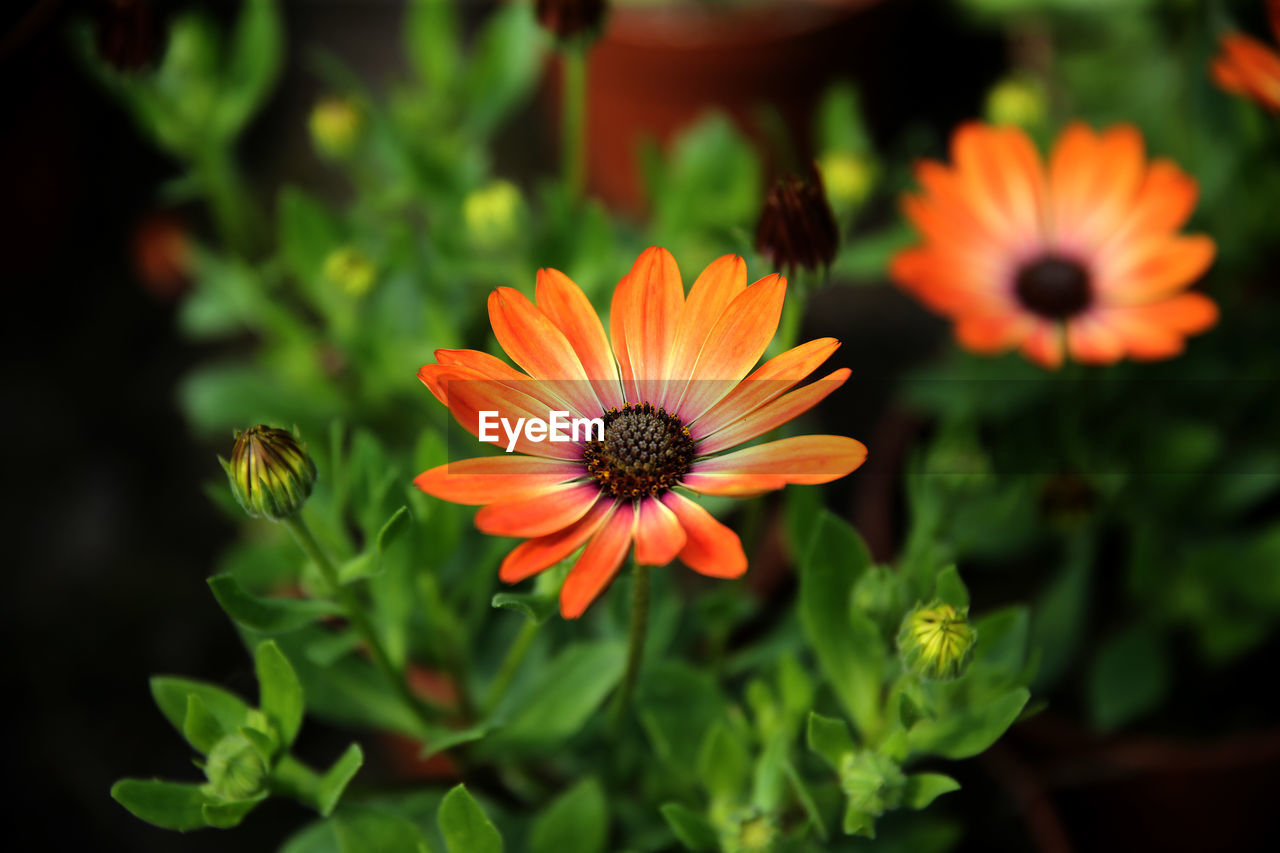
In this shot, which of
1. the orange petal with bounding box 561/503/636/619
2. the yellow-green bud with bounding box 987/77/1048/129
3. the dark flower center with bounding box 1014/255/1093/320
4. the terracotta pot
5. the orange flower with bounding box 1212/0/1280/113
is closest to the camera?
the orange petal with bounding box 561/503/636/619

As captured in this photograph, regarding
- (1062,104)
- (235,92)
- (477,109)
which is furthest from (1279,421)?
(235,92)

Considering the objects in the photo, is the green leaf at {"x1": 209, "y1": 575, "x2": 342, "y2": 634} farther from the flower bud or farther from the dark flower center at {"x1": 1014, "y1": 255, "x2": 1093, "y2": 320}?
the dark flower center at {"x1": 1014, "y1": 255, "x2": 1093, "y2": 320}

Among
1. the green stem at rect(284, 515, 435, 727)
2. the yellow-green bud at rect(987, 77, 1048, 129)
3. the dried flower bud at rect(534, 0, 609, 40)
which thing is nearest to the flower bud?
the green stem at rect(284, 515, 435, 727)

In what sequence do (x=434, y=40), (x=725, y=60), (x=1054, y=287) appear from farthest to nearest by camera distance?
1. (x=725, y=60)
2. (x=434, y=40)
3. (x=1054, y=287)

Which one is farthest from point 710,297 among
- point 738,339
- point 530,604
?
point 530,604

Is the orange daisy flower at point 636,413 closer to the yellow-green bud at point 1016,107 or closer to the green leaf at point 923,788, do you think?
the green leaf at point 923,788

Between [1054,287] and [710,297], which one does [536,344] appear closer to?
[710,297]

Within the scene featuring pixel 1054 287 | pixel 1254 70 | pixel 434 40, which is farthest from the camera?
pixel 434 40

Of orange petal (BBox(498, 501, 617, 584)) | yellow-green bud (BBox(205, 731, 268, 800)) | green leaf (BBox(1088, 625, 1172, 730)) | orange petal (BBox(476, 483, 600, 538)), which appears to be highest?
orange petal (BBox(476, 483, 600, 538))
